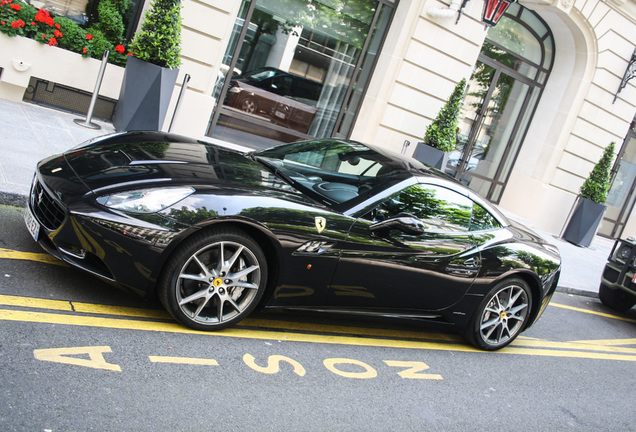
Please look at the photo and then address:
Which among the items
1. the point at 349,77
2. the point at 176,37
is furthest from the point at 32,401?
the point at 349,77

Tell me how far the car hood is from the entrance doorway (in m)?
10.6

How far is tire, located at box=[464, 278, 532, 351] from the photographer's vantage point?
17.1 ft

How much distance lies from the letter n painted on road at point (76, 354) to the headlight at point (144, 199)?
0.82 metres

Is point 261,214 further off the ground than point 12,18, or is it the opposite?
point 12,18

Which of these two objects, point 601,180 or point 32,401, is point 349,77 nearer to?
point 601,180

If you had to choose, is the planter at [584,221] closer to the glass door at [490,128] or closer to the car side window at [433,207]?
the glass door at [490,128]

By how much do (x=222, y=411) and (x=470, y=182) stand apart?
13.4 metres

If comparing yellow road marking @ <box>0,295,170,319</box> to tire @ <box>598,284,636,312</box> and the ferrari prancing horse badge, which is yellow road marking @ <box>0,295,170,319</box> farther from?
tire @ <box>598,284,636,312</box>

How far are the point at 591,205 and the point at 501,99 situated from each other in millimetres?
3400

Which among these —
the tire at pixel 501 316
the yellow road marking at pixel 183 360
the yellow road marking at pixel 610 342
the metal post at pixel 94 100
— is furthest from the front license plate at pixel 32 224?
the yellow road marking at pixel 610 342

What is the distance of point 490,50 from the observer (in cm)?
1427

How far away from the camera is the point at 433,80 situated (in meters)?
12.6

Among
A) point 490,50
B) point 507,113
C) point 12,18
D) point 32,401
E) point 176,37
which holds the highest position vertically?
point 490,50

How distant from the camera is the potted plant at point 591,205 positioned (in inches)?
579
